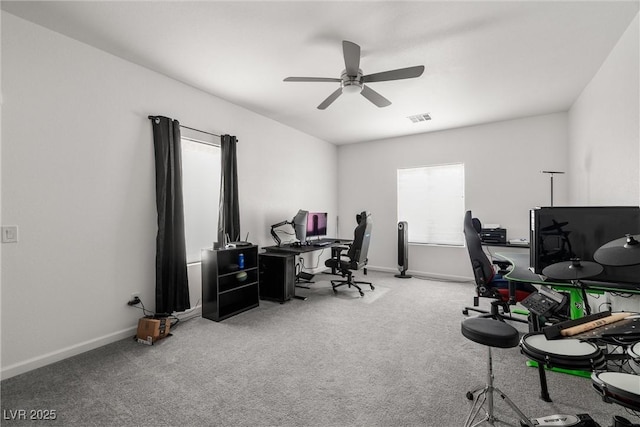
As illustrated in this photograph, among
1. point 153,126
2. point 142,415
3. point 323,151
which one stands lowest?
point 142,415

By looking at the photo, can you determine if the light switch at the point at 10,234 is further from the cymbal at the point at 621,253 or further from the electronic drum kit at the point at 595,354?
the cymbal at the point at 621,253

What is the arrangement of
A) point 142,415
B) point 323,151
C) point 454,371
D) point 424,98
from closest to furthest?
1. point 142,415
2. point 454,371
3. point 424,98
4. point 323,151

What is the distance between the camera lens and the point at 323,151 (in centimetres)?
609

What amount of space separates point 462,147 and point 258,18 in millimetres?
4272

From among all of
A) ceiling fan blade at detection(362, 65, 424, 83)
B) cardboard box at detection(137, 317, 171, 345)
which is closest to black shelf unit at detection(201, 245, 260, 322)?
cardboard box at detection(137, 317, 171, 345)

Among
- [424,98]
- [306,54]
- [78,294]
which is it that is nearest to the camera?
[78,294]

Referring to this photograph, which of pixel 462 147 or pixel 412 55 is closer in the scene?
pixel 412 55

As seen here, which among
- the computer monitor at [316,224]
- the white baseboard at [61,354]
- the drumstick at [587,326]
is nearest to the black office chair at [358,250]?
the computer monitor at [316,224]

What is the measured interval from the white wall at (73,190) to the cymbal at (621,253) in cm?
365

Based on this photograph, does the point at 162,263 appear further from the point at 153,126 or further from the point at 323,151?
the point at 323,151

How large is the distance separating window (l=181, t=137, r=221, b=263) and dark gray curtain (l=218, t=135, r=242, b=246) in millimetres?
98

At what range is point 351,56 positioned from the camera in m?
2.30

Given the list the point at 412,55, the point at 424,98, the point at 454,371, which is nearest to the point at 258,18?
the point at 412,55

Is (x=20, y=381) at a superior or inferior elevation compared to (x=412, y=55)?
inferior
